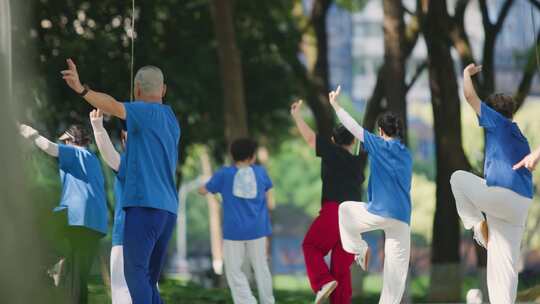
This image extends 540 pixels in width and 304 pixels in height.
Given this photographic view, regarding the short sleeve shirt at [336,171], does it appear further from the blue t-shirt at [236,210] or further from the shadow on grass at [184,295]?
the shadow on grass at [184,295]

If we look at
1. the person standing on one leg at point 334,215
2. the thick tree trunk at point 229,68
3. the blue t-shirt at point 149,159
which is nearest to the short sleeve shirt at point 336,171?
the person standing on one leg at point 334,215

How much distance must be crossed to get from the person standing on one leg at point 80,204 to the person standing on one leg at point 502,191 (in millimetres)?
3255

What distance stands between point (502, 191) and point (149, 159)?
275cm

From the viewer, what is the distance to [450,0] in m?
25.5

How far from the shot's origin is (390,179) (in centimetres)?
1158

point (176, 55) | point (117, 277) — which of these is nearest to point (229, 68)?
point (176, 55)

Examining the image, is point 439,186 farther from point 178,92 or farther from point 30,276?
point 30,276

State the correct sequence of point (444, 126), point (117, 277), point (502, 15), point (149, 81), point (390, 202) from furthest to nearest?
point (502, 15), point (444, 126), point (117, 277), point (390, 202), point (149, 81)

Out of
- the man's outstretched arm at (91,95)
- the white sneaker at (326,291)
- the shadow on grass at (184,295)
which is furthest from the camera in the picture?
the shadow on grass at (184,295)

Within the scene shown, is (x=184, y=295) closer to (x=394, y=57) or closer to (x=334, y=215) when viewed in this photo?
(x=334, y=215)

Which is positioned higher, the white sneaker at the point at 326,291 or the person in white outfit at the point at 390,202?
the person in white outfit at the point at 390,202

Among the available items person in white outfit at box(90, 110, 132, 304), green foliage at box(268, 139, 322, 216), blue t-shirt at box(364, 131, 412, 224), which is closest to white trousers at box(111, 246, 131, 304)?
person in white outfit at box(90, 110, 132, 304)

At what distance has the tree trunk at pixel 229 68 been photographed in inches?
826

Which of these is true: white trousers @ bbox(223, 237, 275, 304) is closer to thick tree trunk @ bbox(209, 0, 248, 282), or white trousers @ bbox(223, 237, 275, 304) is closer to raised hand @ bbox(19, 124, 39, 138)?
raised hand @ bbox(19, 124, 39, 138)
